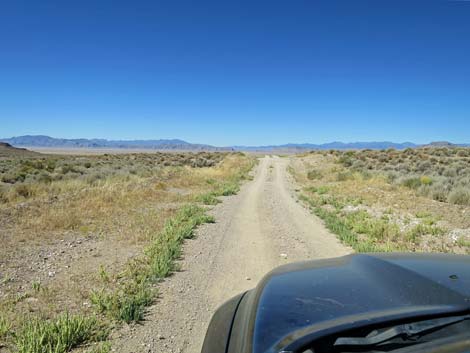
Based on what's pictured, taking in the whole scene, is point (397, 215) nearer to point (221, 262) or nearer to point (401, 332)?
point (221, 262)

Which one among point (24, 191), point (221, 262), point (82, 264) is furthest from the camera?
point (24, 191)

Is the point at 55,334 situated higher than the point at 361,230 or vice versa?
the point at 361,230

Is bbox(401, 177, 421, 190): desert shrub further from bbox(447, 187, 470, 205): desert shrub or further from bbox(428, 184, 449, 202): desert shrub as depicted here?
bbox(447, 187, 470, 205): desert shrub

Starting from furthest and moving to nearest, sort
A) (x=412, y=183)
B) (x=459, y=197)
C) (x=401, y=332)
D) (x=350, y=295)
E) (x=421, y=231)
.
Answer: (x=412, y=183), (x=459, y=197), (x=421, y=231), (x=350, y=295), (x=401, y=332)

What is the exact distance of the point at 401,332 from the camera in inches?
62.3

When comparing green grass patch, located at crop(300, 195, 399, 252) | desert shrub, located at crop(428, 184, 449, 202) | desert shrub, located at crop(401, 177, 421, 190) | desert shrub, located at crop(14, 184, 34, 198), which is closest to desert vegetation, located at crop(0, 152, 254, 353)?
desert shrub, located at crop(14, 184, 34, 198)

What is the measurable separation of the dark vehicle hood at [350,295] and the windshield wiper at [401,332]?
0.04 meters

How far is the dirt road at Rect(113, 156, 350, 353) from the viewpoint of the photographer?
4027mm

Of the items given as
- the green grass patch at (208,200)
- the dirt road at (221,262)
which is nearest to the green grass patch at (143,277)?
the dirt road at (221,262)

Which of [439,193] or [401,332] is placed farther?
[439,193]

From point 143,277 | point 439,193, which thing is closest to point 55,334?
point 143,277

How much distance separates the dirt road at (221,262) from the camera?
4.03m

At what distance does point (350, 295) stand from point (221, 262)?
4882 mm

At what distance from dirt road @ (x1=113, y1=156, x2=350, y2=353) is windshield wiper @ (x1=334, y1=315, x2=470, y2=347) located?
8.72 feet
